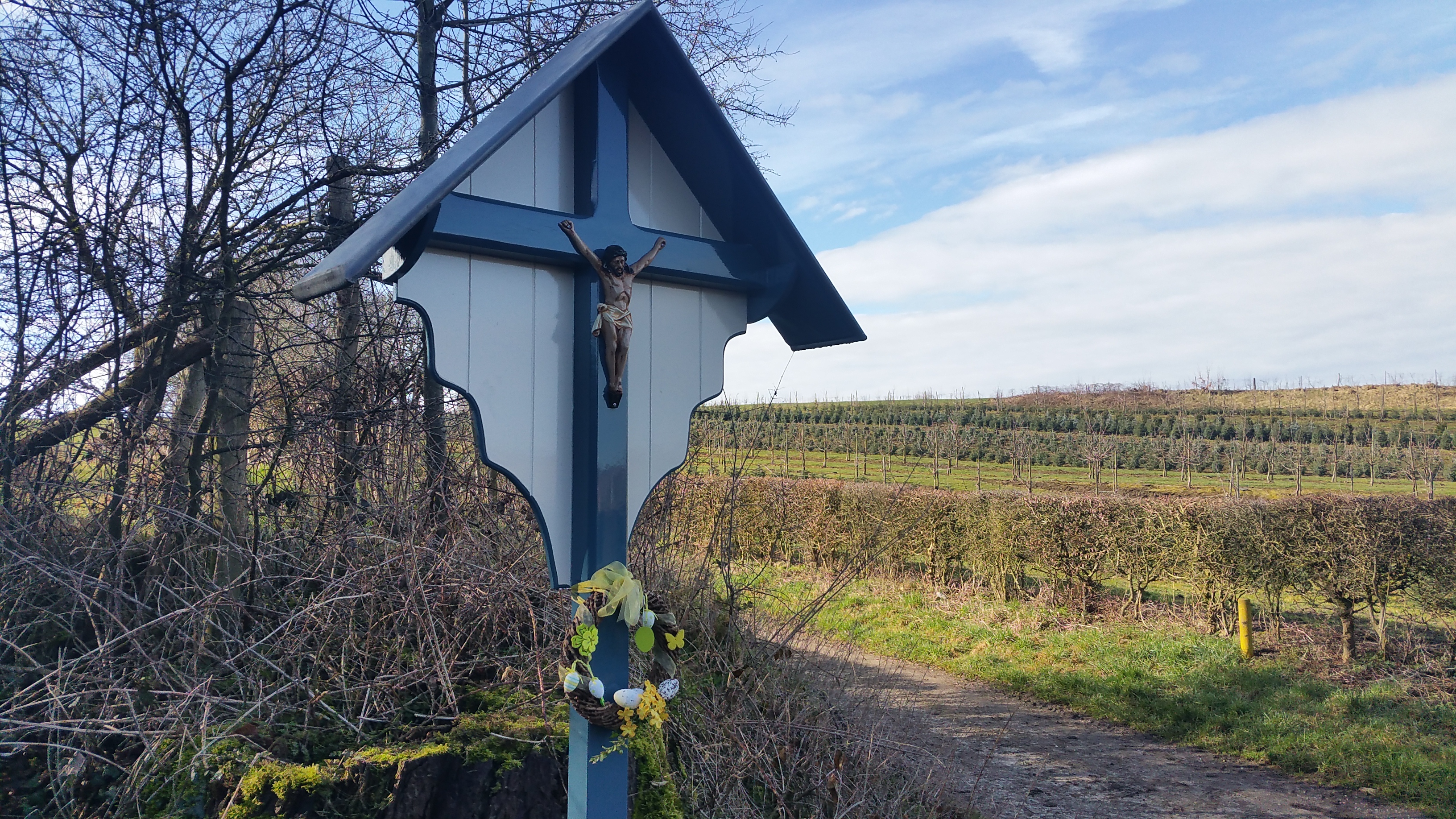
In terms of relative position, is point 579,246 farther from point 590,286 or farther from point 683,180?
point 683,180

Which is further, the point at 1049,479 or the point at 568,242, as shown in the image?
the point at 1049,479

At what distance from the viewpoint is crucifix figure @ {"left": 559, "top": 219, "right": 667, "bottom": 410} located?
2271 millimetres

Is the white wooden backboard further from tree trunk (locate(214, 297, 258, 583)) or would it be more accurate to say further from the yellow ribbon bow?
tree trunk (locate(214, 297, 258, 583))

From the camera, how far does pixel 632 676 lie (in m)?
4.14

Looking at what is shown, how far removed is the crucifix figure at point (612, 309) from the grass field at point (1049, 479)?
34.8 feet

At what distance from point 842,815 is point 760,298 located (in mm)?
2447

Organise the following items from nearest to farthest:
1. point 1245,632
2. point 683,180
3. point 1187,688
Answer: point 683,180
point 1187,688
point 1245,632

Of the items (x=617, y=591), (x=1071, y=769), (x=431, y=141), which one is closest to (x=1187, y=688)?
(x=1071, y=769)

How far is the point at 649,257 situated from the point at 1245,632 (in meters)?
8.97

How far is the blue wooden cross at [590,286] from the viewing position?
6.86ft

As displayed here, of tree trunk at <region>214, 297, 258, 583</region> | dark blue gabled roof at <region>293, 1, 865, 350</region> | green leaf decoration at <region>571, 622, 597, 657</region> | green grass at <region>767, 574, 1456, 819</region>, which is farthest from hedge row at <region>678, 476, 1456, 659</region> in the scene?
tree trunk at <region>214, 297, 258, 583</region>

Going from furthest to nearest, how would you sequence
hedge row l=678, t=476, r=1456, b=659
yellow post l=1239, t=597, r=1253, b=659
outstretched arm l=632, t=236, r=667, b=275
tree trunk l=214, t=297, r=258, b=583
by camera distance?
yellow post l=1239, t=597, r=1253, b=659 < hedge row l=678, t=476, r=1456, b=659 < tree trunk l=214, t=297, r=258, b=583 < outstretched arm l=632, t=236, r=667, b=275

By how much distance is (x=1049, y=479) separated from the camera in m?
20.3

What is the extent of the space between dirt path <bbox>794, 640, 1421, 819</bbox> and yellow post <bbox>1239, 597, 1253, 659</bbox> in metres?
1.98
